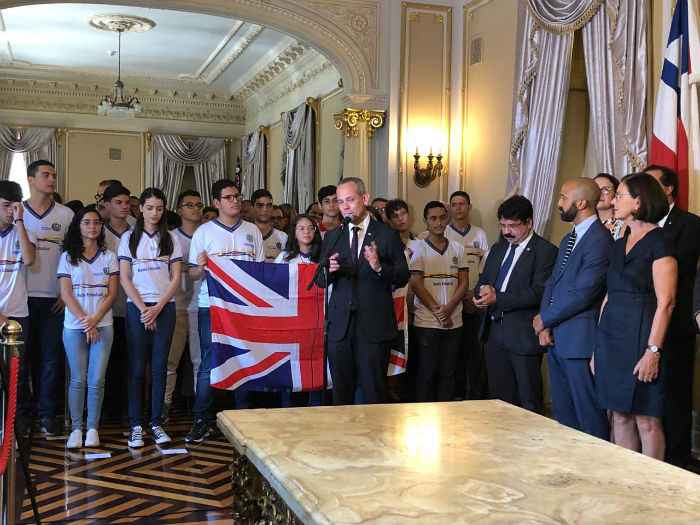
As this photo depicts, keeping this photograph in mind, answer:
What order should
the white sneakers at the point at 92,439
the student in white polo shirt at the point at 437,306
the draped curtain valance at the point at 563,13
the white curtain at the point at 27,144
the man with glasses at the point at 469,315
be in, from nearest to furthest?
the white sneakers at the point at 92,439
the student in white polo shirt at the point at 437,306
the draped curtain valance at the point at 563,13
the man with glasses at the point at 469,315
the white curtain at the point at 27,144

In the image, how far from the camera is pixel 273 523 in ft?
7.25

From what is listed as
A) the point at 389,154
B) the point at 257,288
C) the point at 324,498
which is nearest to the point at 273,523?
the point at 324,498

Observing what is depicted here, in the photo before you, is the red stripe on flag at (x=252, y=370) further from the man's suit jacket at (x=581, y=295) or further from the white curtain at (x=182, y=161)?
the white curtain at (x=182, y=161)

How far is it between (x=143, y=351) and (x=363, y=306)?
5.18 ft

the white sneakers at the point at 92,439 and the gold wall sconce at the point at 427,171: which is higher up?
the gold wall sconce at the point at 427,171

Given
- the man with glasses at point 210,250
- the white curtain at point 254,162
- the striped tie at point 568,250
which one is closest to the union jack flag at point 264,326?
the man with glasses at point 210,250

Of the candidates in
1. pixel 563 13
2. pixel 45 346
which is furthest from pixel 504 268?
pixel 45 346

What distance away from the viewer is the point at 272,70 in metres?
12.8

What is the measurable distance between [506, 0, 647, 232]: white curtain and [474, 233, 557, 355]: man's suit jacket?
4.13ft

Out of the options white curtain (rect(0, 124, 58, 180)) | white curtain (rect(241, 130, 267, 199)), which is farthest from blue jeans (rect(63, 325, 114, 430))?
white curtain (rect(0, 124, 58, 180))

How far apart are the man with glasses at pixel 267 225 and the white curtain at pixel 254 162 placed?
25.6 feet

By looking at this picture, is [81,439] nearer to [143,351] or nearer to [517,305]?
[143,351]

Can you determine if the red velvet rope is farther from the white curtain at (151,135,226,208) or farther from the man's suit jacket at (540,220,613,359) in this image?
the white curtain at (151,135,226,208)

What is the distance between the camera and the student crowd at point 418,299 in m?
3.82
